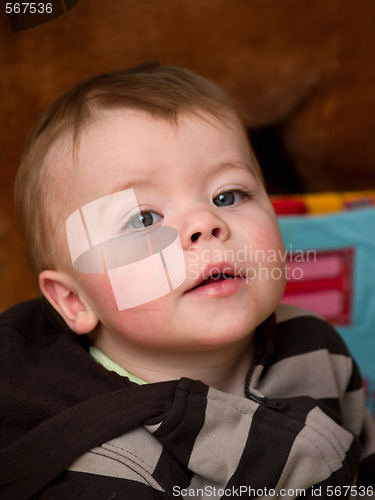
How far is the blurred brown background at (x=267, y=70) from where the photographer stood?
2.03 feet

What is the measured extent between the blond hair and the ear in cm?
→ 1

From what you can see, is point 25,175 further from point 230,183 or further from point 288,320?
point 288,320

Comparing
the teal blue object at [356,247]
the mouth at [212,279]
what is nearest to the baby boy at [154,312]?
the mouth at [212,279]

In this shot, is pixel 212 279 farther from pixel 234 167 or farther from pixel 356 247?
pixel 356 247

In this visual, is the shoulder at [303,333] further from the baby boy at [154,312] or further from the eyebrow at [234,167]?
the eyebrow at [234,167]

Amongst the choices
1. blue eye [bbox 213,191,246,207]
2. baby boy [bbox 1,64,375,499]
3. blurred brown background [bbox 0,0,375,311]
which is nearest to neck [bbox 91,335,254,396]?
baby boy [bbox 1,64,375,499]

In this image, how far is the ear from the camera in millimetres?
486

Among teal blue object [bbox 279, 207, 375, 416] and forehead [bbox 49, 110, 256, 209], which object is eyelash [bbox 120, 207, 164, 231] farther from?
teal blue object [bbox 279, 207, 375, 416]

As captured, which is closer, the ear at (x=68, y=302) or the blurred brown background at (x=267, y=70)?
the ear at (x=68, y=302)

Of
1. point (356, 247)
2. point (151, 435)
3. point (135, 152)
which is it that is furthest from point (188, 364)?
point (356, 247)

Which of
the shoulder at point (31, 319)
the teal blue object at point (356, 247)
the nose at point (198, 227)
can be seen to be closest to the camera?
the nose at point (198, 227)

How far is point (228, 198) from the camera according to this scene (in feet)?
1.53

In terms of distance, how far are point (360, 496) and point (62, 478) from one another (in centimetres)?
30

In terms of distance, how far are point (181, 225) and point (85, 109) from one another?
0.14m
